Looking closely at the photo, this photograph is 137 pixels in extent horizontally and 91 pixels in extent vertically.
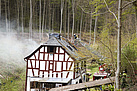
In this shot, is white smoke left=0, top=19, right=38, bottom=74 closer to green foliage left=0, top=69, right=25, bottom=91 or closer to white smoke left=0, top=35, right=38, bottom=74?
white smoke left=0, top=35, right=38, bottom=74

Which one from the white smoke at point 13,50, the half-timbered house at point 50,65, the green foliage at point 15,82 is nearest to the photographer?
the green foliage at point 15,82

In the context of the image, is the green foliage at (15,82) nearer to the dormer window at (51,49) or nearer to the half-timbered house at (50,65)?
the half-timbered house at (50,65)

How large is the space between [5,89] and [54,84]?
129cm

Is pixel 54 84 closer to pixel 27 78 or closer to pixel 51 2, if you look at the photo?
pixel 27 78

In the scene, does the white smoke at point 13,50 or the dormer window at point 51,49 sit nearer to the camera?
the white smoke at point 13,50

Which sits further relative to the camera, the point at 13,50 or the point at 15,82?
the point at 13,50

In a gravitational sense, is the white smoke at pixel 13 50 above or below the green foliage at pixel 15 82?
above

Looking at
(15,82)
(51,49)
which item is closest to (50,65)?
(51,49)

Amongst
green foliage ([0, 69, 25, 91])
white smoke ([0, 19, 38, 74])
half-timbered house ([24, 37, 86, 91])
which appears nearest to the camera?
green foliage ([0, 69, 25, 91])

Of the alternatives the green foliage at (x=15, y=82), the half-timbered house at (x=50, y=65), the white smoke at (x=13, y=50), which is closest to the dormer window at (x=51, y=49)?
the half-timbered house at (x=50, y=65)

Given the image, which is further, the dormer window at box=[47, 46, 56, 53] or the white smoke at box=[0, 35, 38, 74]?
the dormer window at box=[47, 46, 56, 53]

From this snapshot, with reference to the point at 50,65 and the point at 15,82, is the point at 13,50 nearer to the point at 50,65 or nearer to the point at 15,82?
the point at 15,82

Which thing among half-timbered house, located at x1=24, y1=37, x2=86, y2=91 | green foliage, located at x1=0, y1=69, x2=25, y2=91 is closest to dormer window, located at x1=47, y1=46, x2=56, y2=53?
half-timbered house, located at x1=24, y1=37, x2=86, y2=91

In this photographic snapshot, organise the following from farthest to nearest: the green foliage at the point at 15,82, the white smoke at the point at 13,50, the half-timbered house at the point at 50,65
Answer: the half-timbered house at the point at 50,65, the white smoke at the point at 13,50, the green foliage at the point at 15,82
